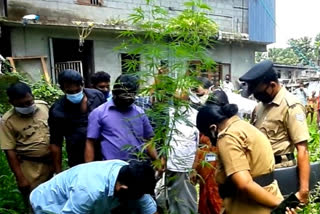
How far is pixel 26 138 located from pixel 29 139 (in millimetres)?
26

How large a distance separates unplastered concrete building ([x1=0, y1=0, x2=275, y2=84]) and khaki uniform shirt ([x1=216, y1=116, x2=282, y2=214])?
16.9 ft

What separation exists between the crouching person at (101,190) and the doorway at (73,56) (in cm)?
710

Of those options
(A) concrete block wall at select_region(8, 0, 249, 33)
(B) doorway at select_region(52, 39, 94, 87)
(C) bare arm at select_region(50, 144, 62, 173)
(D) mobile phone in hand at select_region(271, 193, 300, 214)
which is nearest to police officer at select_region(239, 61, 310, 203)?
(D) mobile phone in hand at select_region(271, 193, 300, 214)

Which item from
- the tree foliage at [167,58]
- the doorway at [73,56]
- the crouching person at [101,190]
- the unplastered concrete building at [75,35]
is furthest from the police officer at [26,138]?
the doorway at [73,56]

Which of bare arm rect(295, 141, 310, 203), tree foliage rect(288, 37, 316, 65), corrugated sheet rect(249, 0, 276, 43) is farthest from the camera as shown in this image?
corrugated sheet rect(249, 0, 276, 43)

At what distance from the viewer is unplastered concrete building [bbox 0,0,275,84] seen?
8922 millimetres

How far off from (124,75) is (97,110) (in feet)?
1.42

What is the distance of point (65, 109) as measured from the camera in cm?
351

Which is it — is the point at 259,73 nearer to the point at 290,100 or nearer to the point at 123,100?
the point at 290,100

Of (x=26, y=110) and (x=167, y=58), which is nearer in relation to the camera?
(x=167, y=58)

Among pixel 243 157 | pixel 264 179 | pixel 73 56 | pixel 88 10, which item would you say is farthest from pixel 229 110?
pixel 73 56

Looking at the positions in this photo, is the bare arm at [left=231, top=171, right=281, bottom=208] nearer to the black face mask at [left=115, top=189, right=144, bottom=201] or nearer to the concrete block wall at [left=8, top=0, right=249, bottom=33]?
the black face mask at [left=115, top=189, right=144, bottom=201]

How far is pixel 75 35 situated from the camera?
9.70m

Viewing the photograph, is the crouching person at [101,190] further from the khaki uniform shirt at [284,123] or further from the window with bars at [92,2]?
the window with bars at [92,2]
